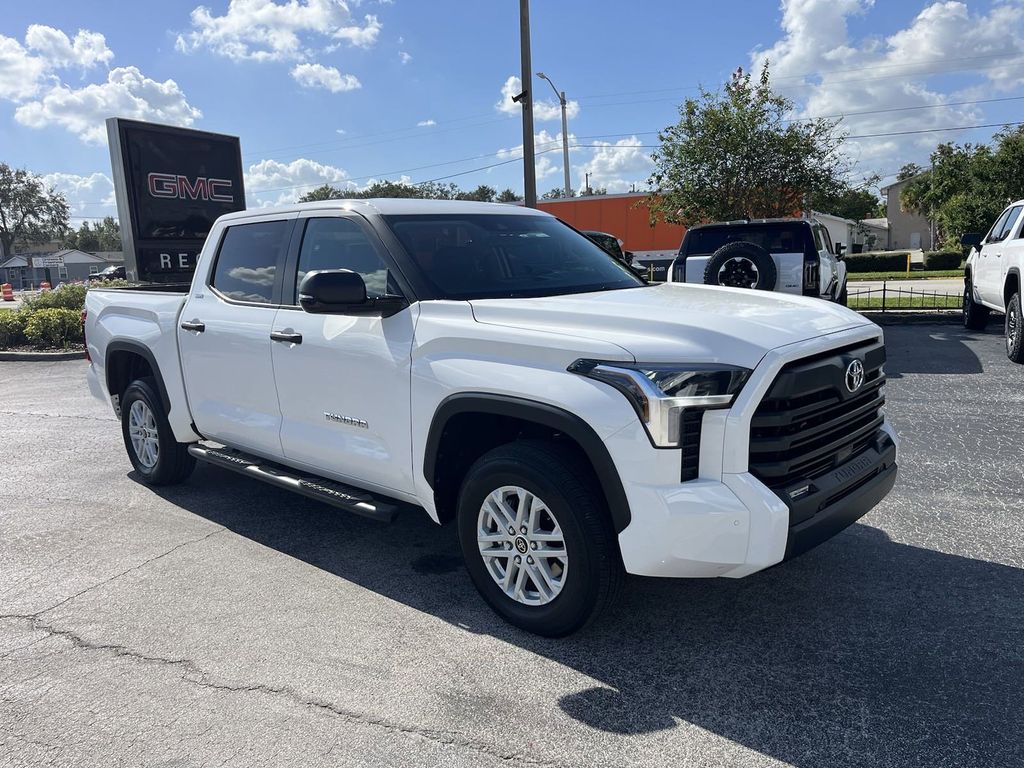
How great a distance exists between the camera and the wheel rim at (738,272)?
9328 mm

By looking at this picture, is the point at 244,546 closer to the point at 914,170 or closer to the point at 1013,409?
the point at 1013,409

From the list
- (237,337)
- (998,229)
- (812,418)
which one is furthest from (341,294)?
(998,229)

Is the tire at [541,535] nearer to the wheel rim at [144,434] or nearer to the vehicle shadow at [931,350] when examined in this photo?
the wheel rim at [144,434]

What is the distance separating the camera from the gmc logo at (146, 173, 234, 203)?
1237cm

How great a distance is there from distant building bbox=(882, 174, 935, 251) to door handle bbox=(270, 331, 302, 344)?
79285 mm

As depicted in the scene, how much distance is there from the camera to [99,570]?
4.25 m

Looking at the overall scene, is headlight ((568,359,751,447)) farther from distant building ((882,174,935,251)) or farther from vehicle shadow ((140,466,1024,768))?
distant building ((882,174,935,251))

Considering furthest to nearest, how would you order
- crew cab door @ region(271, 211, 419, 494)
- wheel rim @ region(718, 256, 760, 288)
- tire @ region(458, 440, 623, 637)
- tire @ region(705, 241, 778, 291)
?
wheel rim @ region(718, 256, 760, 288), tire @ region(705, 241, 778, 291), crew cab door @ region(271, 211, 419, 494), tire @ region(458, 440, 623, 637)

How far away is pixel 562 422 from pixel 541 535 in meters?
0.51

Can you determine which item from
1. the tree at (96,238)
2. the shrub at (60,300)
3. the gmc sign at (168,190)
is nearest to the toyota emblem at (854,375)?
the gmc sign at (168,190)

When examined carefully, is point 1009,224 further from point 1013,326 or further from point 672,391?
point 672,391

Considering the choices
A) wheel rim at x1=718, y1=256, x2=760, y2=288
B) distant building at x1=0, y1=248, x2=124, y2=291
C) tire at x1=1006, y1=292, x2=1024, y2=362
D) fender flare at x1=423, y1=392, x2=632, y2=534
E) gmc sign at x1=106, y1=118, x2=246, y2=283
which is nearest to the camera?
fender flare at x1=423, y1=392, x2=632, y2=534

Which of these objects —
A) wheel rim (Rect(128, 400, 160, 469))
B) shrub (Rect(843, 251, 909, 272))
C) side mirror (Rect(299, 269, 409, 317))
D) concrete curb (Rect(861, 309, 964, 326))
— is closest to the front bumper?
side mirror (Rect(299, 269, 409, 317))

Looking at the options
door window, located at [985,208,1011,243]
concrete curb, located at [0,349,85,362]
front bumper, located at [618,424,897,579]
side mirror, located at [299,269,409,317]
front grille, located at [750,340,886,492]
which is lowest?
concrete curb, located at [0,349,85,362]
